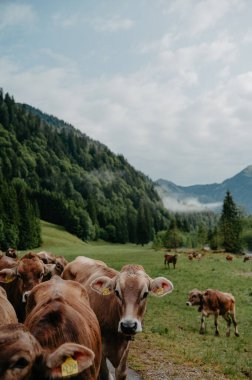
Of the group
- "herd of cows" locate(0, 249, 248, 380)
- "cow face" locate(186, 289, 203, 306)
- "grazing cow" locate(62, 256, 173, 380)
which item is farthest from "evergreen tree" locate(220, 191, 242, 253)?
"grazing cow" locate(62, 256, 173, 380)

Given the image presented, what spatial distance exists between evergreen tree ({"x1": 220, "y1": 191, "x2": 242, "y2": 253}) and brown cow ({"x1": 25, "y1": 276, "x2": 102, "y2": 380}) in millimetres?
91593

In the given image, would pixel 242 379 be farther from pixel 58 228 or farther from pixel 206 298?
pixel 58 228

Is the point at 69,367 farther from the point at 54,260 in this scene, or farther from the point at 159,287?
the point at 54,260

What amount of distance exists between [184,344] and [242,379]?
13.5 feet

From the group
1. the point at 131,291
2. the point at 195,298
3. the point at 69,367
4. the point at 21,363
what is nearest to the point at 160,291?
the point at 131,291

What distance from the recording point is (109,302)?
10008 mm

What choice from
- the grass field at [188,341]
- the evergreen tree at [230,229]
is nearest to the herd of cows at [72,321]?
the grass field at [188,341]

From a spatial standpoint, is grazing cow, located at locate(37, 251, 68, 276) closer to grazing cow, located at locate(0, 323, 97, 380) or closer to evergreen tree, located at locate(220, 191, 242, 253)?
grazing cow, located at locate(0, 323, 97, 380)

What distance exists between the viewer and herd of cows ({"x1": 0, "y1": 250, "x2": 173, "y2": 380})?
518 centimetres

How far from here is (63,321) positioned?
21.9 ft

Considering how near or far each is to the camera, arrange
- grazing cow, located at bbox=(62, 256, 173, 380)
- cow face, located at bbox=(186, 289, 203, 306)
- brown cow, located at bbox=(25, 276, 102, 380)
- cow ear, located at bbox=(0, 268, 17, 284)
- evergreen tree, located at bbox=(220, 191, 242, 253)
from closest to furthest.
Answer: brown cow, located at bbox=(25, 276, 102, 380)
grazing cow, located at bbox=(62, 256, 173, 380)
cow ear, located at bbox=(0, 268, 17, 284)
cow face, located at bbox=(186, 289, 203, 306)
evergreen tree, located at bbox=(220, 191, 242, 253)

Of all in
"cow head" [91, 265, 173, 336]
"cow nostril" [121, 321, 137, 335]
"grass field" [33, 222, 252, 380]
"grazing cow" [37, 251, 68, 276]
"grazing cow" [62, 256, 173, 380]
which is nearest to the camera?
"cow nostril" [121, 321, 137, 335]

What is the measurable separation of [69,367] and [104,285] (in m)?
4.38

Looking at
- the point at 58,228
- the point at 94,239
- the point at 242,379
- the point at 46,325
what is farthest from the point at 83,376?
the point at 94,239
